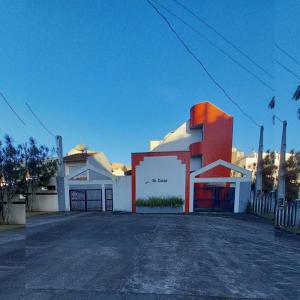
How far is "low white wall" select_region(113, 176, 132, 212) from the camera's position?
4.34 metres

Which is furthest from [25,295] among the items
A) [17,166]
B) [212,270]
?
[17,166]

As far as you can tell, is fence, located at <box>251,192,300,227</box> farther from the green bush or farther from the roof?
the roof

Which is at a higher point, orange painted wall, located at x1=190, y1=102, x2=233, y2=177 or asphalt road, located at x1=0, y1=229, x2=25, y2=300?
orange painted wall, located at x1=190, y1=102, x2=233, y2=177

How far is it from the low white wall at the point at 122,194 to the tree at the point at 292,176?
9.50 feet

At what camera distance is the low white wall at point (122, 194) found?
4.34 m

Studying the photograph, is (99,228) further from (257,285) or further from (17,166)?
(257,285)

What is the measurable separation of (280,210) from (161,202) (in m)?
2.39

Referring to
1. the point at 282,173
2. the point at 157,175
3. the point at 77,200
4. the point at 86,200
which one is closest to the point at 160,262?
the point at 157,175

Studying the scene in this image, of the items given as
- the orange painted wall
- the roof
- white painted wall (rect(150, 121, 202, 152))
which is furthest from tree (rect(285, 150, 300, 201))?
the roof

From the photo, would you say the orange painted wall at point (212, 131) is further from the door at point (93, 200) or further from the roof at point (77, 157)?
the door at point (93, 200)

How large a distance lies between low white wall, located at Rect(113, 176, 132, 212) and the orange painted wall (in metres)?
1.85

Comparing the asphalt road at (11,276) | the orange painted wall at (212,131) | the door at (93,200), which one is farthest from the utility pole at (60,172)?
the orange painted wall at (212,131)

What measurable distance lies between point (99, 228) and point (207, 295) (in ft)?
11.7

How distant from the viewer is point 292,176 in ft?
7.56
